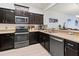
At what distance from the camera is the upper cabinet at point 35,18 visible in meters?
5.58

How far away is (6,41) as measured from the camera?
4105 millimetres

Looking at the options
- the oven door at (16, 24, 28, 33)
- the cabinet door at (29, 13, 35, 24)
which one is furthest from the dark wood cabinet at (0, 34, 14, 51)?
the cabinet door at (29, 13, 35, 24)

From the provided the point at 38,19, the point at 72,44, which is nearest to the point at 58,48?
the point at 72,44

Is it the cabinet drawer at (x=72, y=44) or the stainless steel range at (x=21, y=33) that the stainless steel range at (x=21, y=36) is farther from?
the cabinet drawer at (x=72, y=44)

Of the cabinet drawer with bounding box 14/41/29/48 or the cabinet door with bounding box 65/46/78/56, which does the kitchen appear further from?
the cabinet door with bounding box 65/46/78/56

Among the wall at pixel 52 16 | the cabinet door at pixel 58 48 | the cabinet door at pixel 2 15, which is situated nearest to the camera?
the cabinet door at pixel 58 48

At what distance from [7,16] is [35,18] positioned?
1.86 metres

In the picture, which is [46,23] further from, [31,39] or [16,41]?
[16,41]

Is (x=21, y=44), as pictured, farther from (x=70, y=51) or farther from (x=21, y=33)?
(x=70, y=51)

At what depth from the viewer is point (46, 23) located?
6562 millimetres

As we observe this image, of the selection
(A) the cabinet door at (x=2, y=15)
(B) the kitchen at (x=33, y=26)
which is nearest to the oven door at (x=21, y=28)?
(B) the kitchen at (x=33, y=26)

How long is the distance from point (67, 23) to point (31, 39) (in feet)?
7.78

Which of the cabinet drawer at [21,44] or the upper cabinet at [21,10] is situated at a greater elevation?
the upper cabinet at [21,10]

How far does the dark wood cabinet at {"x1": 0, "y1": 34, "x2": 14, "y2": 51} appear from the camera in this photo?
3.96 metres
